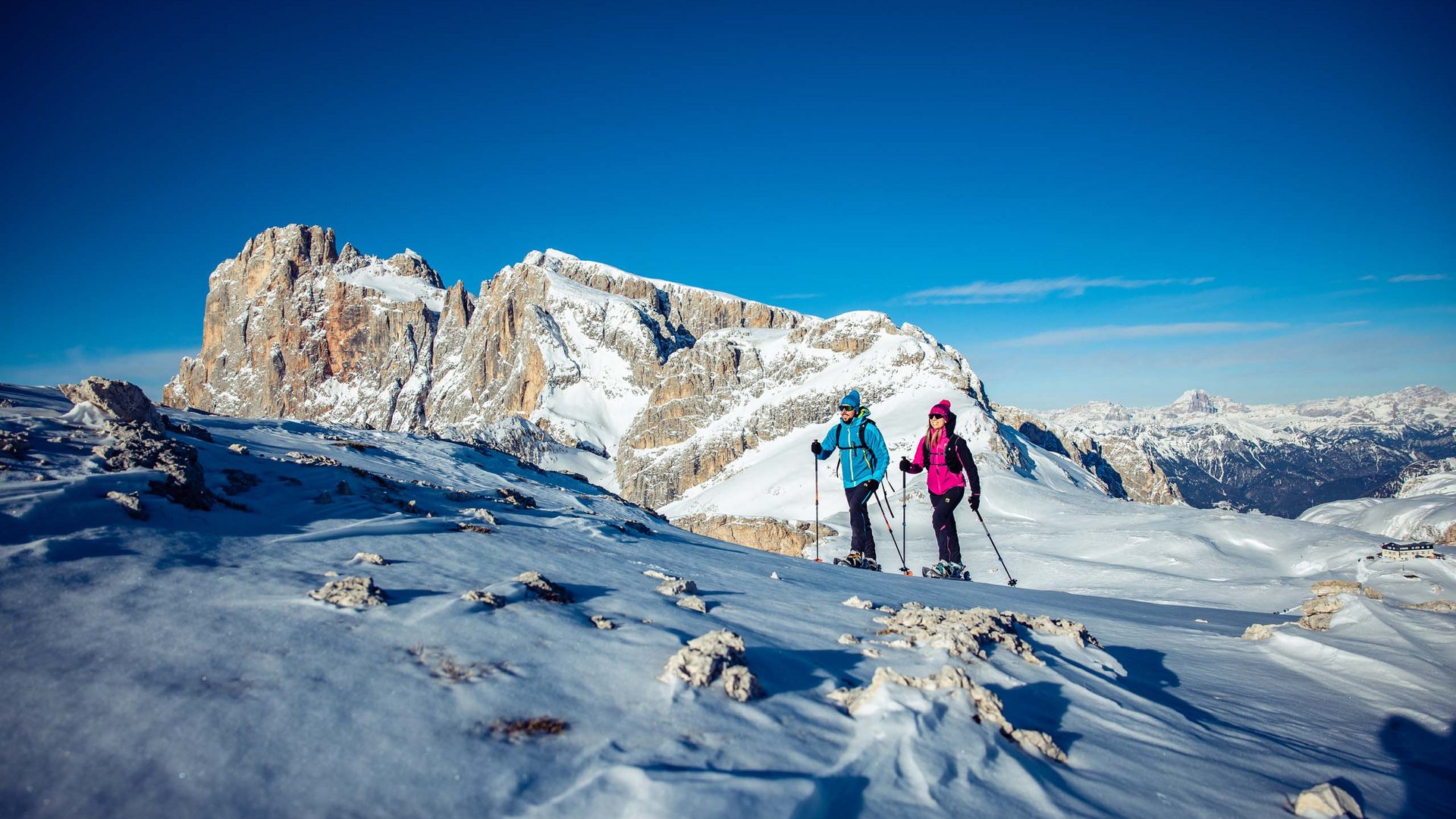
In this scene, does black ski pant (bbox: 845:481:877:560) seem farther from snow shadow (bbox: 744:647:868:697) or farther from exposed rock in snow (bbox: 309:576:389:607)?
exposed rock in snow (bbox: 309:576:389:607)

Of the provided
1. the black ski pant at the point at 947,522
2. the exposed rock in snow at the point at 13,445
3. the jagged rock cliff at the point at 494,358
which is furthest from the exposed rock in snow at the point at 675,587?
the jagged rock cliff at the point at 494,358

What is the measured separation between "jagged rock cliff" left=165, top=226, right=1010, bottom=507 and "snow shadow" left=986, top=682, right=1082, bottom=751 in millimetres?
132669

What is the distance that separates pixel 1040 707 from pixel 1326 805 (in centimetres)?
132

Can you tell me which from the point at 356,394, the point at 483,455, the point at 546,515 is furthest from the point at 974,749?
the point at 356,394

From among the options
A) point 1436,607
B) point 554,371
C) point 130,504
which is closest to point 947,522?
point 1436,607

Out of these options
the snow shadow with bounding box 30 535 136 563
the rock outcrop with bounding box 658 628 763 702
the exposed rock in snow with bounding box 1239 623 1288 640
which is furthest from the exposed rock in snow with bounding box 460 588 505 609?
the exposed rock in snow with bounding box 1239 623 1288 640

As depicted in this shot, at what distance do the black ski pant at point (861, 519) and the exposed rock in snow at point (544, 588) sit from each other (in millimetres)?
8902

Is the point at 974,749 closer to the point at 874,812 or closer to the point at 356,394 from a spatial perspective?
the point at 874,812

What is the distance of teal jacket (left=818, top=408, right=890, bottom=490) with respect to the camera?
13023 millimetres

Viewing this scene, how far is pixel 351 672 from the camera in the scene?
317 centimetres

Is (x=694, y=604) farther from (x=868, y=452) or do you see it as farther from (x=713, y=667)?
(x=868, y=452)

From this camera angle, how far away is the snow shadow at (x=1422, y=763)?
3465mm

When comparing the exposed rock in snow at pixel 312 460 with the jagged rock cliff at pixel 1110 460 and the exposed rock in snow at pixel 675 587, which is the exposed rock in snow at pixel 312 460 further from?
the jagged rock cliff at pixel 1110 460

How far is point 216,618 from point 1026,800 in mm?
4191
